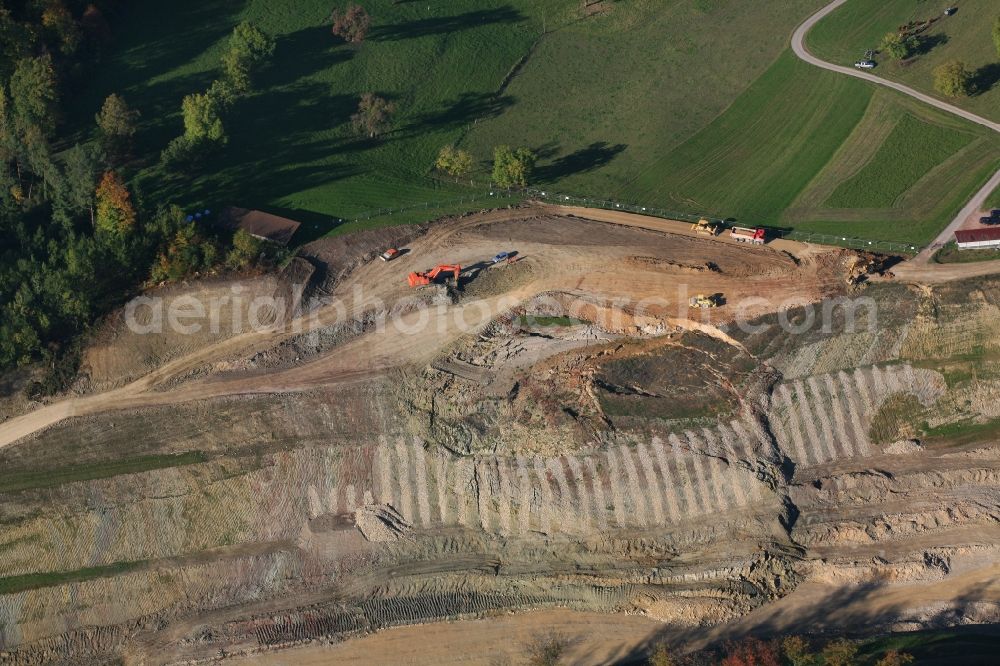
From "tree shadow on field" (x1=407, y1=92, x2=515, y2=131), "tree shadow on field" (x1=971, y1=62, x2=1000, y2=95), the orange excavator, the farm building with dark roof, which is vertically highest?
"tree shadow on field" (x1=971, y1=62, x2=1000, y2=95)

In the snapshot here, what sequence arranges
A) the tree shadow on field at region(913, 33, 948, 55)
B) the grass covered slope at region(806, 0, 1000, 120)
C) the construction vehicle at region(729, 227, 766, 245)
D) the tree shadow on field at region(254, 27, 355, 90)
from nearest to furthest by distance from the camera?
the construction vehicle at region(729, 227, 766, 245) → the grass covered slope at region(806, 0, 1000, 120) → the tree shadow on field at region(913, 33, 948, 55) → the tree shadow on field at region(254, 27, 355, 90)

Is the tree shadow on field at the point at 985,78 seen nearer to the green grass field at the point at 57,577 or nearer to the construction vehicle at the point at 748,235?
the construction vehicle at the point at 748,235

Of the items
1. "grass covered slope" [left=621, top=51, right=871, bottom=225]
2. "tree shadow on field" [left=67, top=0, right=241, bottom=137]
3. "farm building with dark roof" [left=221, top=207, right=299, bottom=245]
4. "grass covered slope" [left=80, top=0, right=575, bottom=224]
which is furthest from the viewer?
"tree shadow on field" [left=67, top=0, right=241, bottom=137]

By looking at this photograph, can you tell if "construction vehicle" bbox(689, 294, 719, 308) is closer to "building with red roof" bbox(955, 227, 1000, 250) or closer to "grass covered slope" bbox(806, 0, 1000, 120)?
"building with red roof" bbox(955, 227, 1000, 250)

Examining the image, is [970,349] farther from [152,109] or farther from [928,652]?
[152,109]

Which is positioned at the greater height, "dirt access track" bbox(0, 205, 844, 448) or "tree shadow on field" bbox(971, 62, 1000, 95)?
"tree shadow on field" bbox(971, 62, 1000, 95)

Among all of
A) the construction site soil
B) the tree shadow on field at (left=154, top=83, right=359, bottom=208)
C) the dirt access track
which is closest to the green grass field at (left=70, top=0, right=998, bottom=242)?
the tree shadow on field at (left=154, top=83, right=359, bottom=208)

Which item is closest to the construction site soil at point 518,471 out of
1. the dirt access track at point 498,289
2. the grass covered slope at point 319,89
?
the dirt access track at point 498,289

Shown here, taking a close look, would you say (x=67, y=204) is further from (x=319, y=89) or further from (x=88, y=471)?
(x=319, y=89)

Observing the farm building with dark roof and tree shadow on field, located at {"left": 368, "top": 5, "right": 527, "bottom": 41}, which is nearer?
the farm building with dark roof
